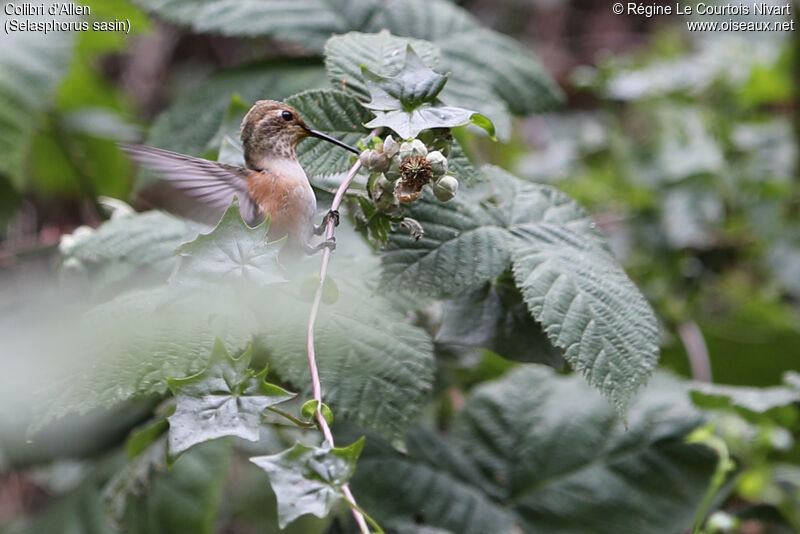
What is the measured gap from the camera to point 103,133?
6.86 ft

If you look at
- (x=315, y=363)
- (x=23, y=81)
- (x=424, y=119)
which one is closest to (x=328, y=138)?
(x=424, y=119)

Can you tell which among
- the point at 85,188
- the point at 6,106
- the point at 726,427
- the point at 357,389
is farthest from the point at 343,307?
the point at 85,188

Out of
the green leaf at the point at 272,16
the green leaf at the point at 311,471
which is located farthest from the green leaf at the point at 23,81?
the green leaf at the point at 311,471

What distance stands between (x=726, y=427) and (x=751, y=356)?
Answer: 20.0 inches

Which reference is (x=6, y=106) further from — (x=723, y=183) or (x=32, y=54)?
(x=723, y=183)

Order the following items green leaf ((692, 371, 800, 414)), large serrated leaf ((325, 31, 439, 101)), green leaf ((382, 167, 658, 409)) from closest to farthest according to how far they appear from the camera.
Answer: green leaf ((382, 167, 658, 409)), large serrated leaf ((325, 31, 439, 101)), green leaf ((692, 371, 800, 414))

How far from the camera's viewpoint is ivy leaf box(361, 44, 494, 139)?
0.79 m

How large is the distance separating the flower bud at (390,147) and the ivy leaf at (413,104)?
0.02 meters

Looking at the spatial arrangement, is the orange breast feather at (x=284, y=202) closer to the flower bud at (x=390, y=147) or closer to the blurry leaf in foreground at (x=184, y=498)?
the flower bud at (x=390, y=147)

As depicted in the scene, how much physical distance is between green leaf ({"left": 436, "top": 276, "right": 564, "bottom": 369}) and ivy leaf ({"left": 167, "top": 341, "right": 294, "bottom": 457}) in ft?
0.96

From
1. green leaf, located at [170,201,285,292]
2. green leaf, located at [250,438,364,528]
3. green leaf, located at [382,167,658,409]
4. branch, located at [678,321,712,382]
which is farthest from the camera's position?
branch, located at [678,321,712,382]

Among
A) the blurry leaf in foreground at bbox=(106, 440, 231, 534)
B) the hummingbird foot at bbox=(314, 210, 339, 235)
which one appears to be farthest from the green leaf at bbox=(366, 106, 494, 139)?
the blurry leaf in foreground at bbox=(106, 440, 231, 534)

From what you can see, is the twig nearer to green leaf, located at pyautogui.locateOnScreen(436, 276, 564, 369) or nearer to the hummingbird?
the hummingbird

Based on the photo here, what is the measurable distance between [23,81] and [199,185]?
0.73 meters
